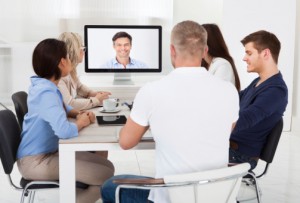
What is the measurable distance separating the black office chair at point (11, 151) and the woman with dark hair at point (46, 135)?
4 centimetres

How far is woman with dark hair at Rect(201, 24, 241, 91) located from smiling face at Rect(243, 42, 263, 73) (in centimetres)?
39

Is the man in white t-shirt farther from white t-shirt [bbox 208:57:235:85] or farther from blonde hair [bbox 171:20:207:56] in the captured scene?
white t-shirt [bbox 208:57:235:85]

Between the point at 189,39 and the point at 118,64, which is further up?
the point at 189,39

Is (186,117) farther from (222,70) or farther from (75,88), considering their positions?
(75,88)

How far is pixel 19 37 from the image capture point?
6.50 meters

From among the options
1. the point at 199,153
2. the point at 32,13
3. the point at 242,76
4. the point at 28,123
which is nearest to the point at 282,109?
the point at 199,153

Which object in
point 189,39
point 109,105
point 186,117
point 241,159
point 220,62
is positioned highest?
point 189,39

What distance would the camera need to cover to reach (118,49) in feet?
14.3

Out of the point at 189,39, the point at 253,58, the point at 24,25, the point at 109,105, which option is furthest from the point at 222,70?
the point at 24,25

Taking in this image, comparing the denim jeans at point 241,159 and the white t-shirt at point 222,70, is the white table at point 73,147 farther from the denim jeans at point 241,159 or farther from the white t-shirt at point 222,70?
the white t-shirt at point 222,70

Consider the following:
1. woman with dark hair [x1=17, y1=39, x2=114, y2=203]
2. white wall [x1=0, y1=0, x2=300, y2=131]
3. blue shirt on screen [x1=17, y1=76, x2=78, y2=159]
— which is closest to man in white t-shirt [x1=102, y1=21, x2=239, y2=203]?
blue shirt on screen [x1=17, y1=76, x2=78, y2=159]

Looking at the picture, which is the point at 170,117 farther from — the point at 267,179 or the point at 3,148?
the point at 267,179

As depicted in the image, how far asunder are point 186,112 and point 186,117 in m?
0.02

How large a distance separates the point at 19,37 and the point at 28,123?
412 cm
